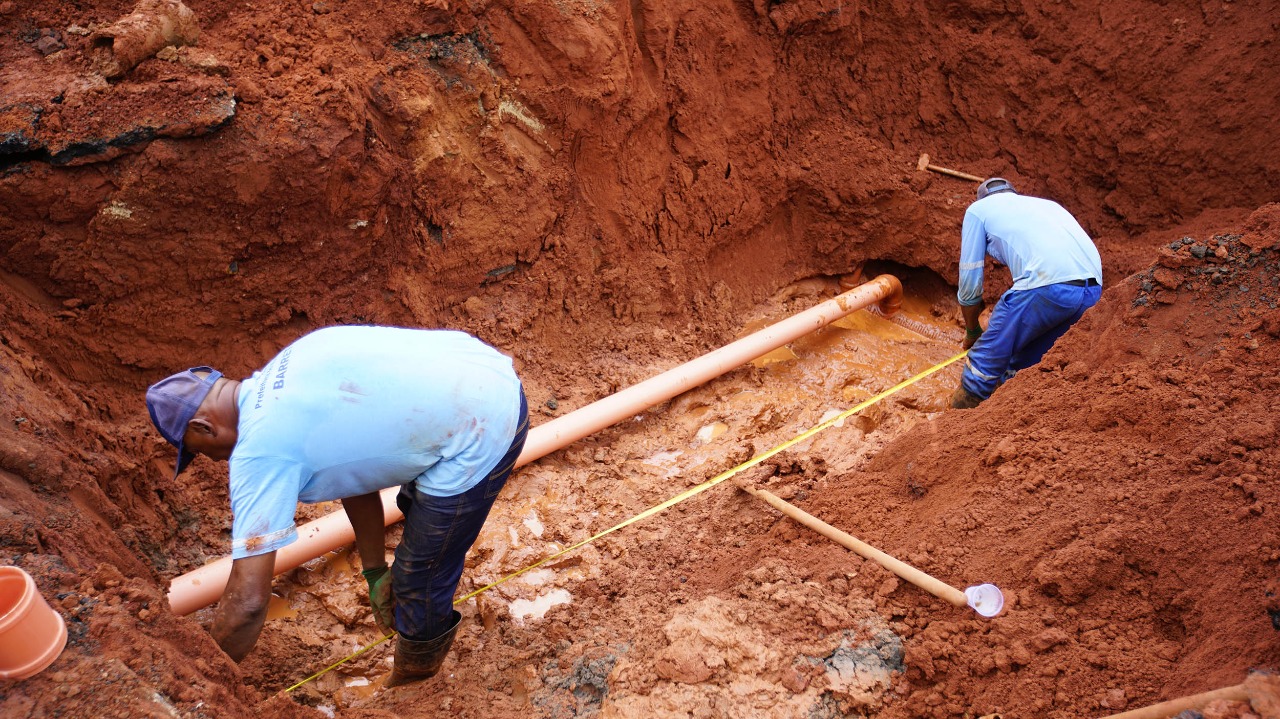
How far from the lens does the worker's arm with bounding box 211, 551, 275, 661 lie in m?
2.16

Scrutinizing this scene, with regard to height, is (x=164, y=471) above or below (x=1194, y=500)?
below

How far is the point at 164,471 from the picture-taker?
12.3 feet

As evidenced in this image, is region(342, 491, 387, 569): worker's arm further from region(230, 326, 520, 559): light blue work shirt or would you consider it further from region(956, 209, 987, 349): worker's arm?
region(956, 209, 987, 349): worker's arm

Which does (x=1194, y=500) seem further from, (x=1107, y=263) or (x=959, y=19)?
(x=959, y=19)

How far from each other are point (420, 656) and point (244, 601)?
96 centimetres

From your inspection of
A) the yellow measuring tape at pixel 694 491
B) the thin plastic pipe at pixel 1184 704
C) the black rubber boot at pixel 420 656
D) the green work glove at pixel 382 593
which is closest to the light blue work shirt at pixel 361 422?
the green work glove at pixel 382 593

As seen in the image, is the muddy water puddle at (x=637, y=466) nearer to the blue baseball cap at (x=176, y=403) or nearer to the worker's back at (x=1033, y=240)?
the worker's back at (x=1033, y=240)

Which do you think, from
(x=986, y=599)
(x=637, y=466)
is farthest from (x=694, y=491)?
(x=986, y=599)

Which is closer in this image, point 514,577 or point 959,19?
point 514,577

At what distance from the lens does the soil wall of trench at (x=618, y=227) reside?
240 cm

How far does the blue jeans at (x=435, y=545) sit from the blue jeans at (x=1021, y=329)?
3.11m

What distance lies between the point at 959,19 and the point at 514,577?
557 cm

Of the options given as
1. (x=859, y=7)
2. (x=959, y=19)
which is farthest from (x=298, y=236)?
(x=959, y=19)

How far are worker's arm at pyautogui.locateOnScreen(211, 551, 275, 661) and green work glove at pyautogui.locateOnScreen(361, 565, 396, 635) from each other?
2.36 ft
